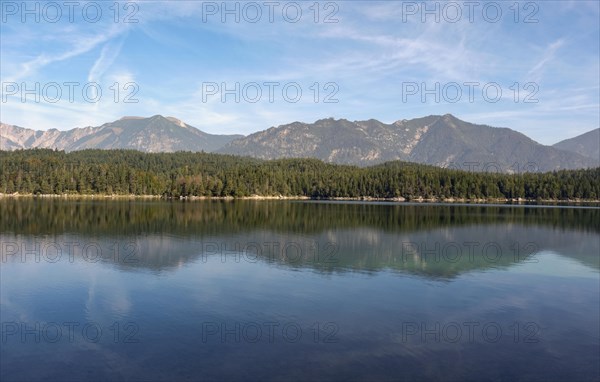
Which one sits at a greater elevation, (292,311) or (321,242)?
(321,242)

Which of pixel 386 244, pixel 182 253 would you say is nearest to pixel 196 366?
pixel 182 253

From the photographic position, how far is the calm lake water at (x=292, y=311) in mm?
21062

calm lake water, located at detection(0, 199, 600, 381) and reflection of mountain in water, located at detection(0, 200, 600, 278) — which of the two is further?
reflection of mountain in water, located at detection(0, 200, 600, 278)

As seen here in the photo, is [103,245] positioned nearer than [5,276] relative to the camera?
No

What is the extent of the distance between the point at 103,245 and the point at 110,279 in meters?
19.5

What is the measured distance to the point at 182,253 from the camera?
52406 mm

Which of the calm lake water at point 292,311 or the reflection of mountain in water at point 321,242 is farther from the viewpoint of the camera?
the reflection of mountain in water at point 321,242

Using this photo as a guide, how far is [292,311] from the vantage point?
30.2 m

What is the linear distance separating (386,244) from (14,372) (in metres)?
49.2

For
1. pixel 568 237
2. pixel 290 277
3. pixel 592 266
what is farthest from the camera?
pixel 568 237

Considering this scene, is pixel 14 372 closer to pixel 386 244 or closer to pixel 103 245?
pixel 103 245

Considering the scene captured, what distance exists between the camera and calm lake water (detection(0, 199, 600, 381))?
2106 cm

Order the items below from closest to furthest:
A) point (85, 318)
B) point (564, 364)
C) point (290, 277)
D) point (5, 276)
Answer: point (564, 364)
point (85, 318)
point (5, 276)
point (290, 277)

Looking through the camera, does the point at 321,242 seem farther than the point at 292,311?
Yes
